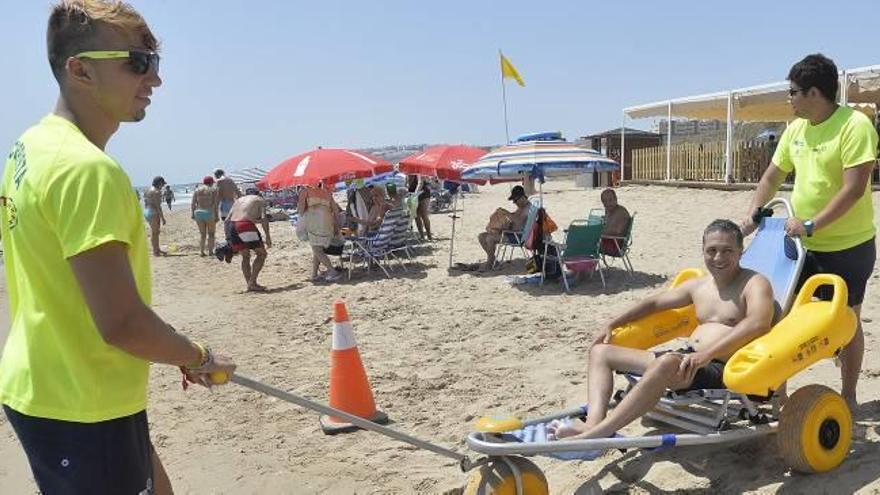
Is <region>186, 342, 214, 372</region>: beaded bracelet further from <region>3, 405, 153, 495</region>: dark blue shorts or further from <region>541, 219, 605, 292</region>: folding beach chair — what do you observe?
<region>541, 219, 605, 292</region>: folding beach chair

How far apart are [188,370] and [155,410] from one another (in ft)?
11.2

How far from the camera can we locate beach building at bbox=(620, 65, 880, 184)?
13966 millimetres

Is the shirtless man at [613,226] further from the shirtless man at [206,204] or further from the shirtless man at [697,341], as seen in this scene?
the shirtless man at [206,204]

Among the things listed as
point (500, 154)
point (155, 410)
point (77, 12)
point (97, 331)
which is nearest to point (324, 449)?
point (155, 410)

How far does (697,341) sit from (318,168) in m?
7.29

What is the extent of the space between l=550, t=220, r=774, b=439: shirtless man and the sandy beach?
443 mm

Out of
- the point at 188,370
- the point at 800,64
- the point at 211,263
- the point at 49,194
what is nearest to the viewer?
the point at 49,194

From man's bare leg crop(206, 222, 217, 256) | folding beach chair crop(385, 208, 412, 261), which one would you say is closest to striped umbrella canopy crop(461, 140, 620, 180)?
folding beach chair crop(385, 208, 412, 261)

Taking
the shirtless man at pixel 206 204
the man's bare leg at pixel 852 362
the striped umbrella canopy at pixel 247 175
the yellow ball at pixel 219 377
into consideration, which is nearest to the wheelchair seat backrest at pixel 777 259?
the man's bare leg at pixel 852 362

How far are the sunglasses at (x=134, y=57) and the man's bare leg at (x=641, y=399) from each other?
85.2 inches

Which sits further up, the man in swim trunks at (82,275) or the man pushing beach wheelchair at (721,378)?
the man in swim trunks at (82,275)

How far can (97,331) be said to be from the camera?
1.61 metres

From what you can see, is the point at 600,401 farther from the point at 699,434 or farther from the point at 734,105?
the point at 734,105

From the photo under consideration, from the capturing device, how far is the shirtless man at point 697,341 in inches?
119
